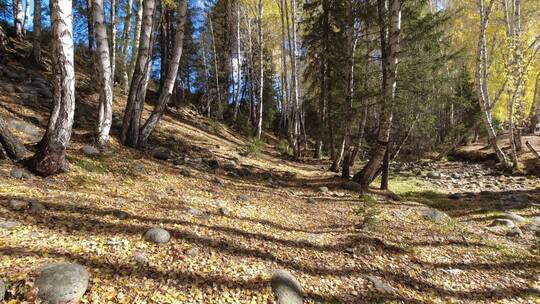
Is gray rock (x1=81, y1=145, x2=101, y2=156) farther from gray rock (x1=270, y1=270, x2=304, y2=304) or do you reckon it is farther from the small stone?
gray rock (x1=270, y1=270, x2=304, y2=304)

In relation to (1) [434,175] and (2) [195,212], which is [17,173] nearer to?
(2) [195,212]

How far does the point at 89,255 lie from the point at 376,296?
3372 mm

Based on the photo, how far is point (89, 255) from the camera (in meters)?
3.24

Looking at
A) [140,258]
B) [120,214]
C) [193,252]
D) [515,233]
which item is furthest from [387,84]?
[140,258]

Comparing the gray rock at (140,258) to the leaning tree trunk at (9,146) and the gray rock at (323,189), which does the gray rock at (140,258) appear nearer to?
the leaning tree trunk at (9,146)

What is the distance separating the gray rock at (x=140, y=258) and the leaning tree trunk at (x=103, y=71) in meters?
4.57

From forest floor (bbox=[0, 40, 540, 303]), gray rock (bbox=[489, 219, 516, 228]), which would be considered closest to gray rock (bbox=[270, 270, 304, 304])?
forest floor (bbox=[0, 40, 540, 303])

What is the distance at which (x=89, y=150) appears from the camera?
6516 mm

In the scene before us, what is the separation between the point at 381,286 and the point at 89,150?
20.0 feet

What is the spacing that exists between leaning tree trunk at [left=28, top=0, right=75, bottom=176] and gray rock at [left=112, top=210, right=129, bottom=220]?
1.69 metres

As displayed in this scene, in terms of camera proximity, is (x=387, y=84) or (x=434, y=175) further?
(x=434, y=175)

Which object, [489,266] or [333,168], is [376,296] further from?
[333,168]

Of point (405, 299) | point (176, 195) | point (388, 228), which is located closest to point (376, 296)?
point (405, 299)

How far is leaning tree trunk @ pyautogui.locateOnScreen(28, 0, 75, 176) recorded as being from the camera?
15.9 ft
